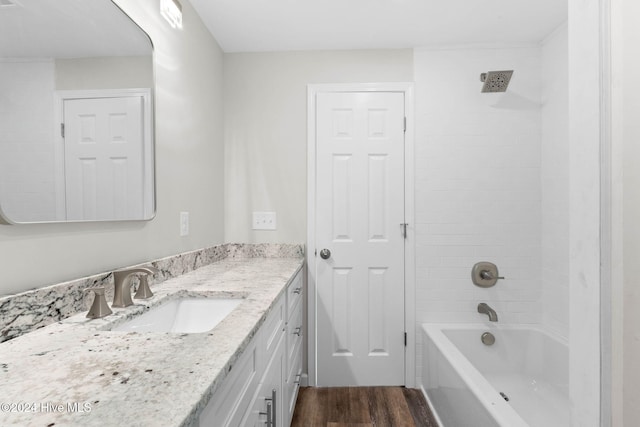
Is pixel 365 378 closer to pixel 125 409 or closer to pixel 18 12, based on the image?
pixel 125 409

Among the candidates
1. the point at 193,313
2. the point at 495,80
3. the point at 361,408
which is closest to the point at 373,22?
Answer: the point at 495,80

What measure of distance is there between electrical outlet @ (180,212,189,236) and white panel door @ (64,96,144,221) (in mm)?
379

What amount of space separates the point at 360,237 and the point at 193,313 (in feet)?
4.32

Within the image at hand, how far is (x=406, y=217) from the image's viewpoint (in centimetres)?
232

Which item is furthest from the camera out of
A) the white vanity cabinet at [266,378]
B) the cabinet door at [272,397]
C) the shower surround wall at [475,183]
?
the shower surround wall at [475,183]

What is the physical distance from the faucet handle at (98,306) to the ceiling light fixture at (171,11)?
1249 millimetres

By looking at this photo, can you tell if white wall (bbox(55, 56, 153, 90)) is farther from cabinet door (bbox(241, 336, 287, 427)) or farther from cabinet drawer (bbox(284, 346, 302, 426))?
cabinet drawer (bbox(284, 346, 302, 426))

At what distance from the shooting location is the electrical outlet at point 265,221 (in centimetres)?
238

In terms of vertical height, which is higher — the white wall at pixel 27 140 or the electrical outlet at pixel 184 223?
the white wall at pixel 27 140

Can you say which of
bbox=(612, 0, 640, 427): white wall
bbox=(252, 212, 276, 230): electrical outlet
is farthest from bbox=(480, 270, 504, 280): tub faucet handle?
bbox=(612, 0, 640, 427): white wall

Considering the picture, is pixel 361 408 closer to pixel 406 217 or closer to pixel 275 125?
pixel 406 217

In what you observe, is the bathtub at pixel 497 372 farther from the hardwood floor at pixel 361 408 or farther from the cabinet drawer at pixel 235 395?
the cabinet drawer at pixel 235 395

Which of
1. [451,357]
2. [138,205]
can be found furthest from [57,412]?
[451,357]

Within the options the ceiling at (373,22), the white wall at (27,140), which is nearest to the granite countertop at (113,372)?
the white wall at (27,140)
